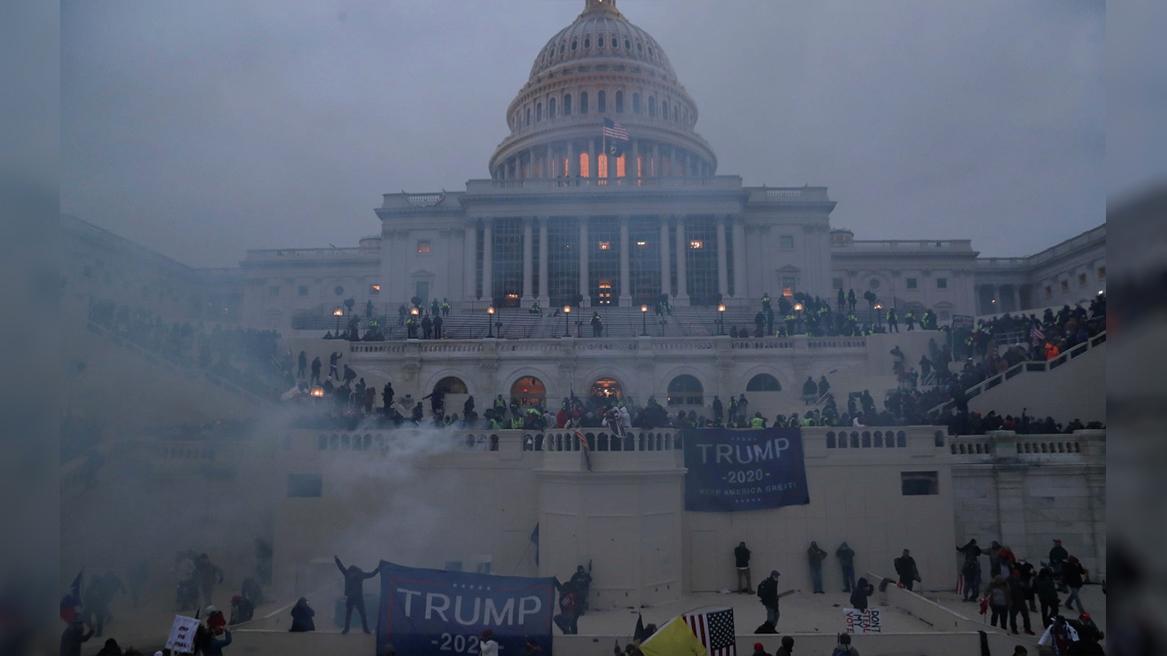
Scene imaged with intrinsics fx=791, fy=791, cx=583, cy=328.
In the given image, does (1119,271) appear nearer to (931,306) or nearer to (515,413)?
(515,413)

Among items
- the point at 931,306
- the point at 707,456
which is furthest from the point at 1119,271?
the point at 931,306

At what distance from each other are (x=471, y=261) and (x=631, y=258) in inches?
→ 475

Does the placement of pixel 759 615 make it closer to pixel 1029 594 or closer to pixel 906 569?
pixel 906 569

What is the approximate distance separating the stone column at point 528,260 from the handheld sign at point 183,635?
46.1m

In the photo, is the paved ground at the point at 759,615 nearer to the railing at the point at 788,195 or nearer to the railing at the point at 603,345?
the railing at the point at 603,345

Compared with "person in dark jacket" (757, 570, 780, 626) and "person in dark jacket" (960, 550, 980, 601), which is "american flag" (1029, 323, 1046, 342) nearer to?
"person in dark jacket" (960, 550, 980, 601)

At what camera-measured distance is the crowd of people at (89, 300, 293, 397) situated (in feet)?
58.6

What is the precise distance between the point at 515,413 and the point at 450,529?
783cm

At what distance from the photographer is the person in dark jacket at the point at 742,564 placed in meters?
18.5

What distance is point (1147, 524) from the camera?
313 centimetres

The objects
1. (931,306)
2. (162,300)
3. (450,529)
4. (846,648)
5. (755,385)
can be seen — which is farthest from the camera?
(931,306)

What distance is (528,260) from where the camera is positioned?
191ft

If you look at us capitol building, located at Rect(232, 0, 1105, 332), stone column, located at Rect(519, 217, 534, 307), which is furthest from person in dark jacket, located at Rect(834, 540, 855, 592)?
stone column, located at Rect(519, 217, 534, 307)

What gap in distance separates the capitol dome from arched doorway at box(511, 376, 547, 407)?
39.9 metres
